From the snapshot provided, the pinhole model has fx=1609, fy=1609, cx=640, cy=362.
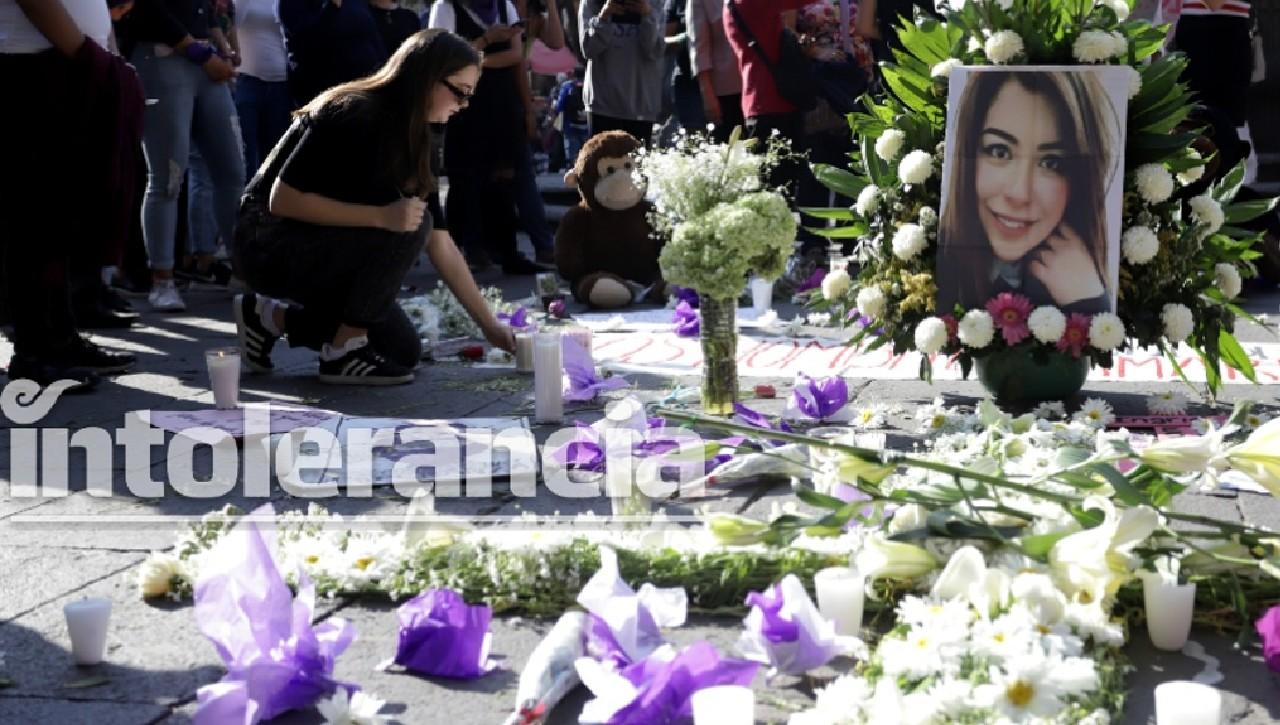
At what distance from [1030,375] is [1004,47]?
3.06 ft

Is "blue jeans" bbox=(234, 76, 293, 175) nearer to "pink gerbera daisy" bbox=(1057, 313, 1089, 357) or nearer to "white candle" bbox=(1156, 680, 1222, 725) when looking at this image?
"pink gerbera daisy" bbox=(1057, 313, 1089, 357)

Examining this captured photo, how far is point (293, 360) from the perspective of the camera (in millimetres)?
5891

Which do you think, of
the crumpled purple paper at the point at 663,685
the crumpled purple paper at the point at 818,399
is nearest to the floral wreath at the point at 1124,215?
the crumpled purple paper at the point at 818,399

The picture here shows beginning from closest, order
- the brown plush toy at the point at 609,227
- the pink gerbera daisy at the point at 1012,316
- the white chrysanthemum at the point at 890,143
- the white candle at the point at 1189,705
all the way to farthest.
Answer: the white candle at the point at 1189,705 < the pink gerbera daisy at the point at 1012,316 < the white chrysanthemum at the point at 890,143 < the brown plush toy at the point at 609,227

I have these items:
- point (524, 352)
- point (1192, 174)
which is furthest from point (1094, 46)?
point (524, 352)

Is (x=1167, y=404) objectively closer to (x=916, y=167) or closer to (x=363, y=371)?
(x=916, y=167)

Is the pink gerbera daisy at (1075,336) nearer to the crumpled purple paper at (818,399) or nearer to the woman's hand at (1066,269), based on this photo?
the woman's hand at (1066,269)

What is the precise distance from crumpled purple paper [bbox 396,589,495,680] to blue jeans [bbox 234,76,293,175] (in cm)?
580

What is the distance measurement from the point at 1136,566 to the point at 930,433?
1852 mm

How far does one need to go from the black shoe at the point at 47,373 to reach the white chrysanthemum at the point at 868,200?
2.56m

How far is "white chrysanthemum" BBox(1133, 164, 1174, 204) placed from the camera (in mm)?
4504

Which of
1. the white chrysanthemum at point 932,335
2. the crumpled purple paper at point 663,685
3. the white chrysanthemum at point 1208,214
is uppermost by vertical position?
the white chrysanthemum at point 1208,214

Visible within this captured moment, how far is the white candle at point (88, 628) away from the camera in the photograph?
102 inches

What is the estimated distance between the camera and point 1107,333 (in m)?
4.43
